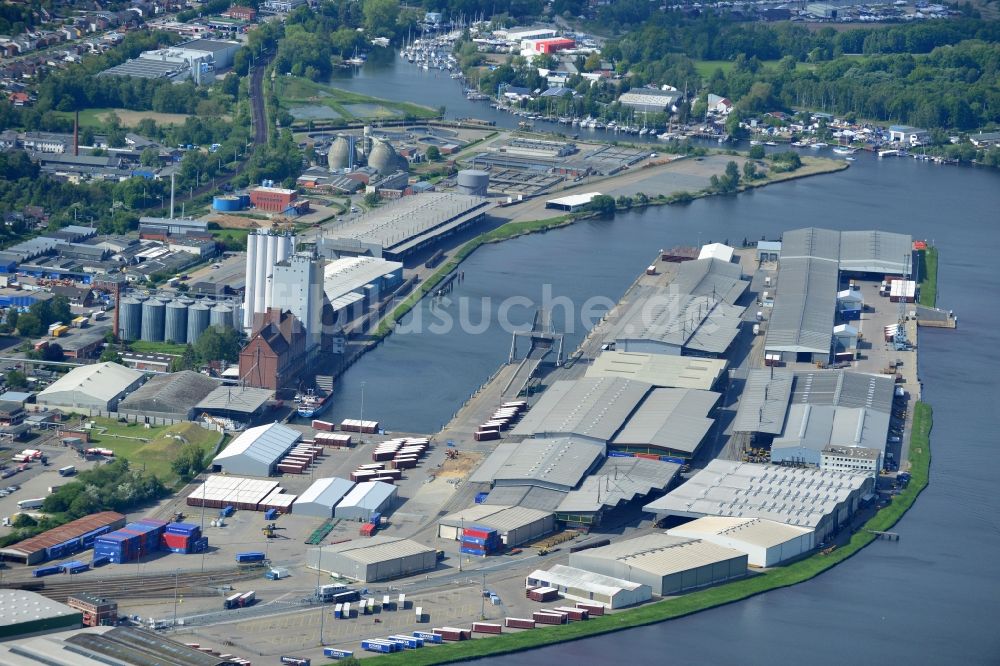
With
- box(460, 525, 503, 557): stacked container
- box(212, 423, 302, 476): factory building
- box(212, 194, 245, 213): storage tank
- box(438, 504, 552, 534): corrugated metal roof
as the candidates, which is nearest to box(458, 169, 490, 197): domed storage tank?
box(212, 194, 245, 213): storage tank

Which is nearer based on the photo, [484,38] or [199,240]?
[199,240]

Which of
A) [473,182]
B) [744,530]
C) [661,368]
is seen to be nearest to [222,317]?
[661,368]

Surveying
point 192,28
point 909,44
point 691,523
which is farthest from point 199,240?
point 909,44

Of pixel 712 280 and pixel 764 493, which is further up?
pixel 712 280

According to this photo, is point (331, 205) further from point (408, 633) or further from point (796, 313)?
point (408, 633)

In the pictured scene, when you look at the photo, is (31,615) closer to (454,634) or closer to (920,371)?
(454,634)

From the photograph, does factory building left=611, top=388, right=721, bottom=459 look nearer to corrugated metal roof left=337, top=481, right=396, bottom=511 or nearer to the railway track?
corrugated metal roof left=337, top=481, right=396, bottom=511

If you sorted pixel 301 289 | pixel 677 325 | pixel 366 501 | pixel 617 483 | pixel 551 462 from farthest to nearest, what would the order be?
pixel 677 325
pixel 301 289
pixel 551 462
pixel 617 483
pixel 366 501

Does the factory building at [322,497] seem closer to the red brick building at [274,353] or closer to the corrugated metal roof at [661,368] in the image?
the red brick building at [274,353]
